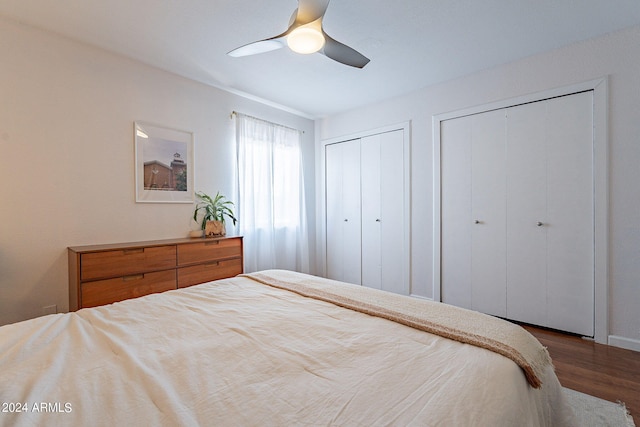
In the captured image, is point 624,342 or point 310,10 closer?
point 310,10

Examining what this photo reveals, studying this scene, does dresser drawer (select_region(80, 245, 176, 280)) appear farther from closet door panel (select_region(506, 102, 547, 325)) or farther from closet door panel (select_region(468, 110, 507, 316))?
closet door panel (select_region(506, 102, 547, 325))

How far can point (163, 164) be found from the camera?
9.91 ft

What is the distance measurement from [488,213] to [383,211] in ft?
4.16

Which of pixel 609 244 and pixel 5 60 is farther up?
pixel 5 60

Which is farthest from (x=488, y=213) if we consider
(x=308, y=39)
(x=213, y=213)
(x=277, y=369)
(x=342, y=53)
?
(x=213, y=213)

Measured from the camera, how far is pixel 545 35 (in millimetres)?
2453

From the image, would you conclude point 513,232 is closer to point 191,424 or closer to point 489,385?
point 489,385

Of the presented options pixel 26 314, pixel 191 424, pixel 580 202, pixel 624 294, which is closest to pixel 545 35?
pixel 580 202

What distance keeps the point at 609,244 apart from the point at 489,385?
255 centimetres

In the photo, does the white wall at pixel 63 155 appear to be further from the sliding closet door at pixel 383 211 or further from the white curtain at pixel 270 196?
the sliding closet door at pixel 383 211

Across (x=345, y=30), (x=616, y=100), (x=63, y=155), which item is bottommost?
(x=63, y=155)

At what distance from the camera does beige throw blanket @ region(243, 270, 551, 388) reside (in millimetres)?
1058

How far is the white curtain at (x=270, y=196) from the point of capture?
371 cm

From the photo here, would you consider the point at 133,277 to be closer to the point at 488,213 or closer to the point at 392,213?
the point at 392,213
